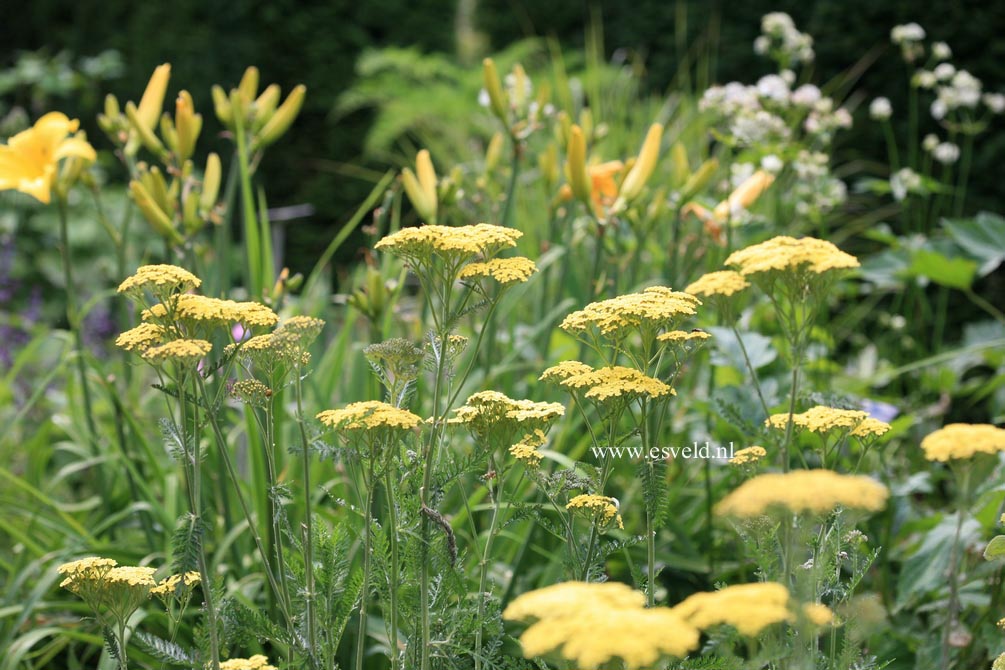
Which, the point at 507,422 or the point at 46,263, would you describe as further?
the point at 46,263

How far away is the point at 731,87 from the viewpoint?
2293 millimetres

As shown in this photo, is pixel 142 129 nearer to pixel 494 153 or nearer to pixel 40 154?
pixel 40 154

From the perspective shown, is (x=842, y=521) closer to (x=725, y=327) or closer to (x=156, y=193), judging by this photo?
(x=725, y=327)

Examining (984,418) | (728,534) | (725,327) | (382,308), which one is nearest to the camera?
(382,308)

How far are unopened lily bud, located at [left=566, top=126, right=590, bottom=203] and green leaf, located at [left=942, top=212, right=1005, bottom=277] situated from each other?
1.03 m

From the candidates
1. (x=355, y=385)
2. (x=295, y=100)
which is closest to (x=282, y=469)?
(x=355, y=385)

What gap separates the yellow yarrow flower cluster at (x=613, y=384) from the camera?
3.53 feet

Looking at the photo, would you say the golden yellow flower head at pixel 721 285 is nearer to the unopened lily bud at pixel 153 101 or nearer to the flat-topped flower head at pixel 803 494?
the flat-topped flower head at pixel 803 494

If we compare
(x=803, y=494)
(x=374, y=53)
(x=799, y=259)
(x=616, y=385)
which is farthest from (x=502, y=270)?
(x=374, y=53)

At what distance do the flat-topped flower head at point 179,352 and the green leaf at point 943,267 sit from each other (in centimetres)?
185

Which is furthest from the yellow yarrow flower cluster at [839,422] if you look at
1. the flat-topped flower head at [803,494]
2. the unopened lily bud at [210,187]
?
the unopened lily bud at [210,187]

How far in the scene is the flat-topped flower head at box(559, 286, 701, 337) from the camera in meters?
1.08

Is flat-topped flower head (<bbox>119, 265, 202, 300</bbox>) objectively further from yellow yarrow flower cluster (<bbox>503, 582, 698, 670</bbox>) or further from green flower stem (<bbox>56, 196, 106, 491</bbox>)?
green flower stem (<bbox>56, 196, 106, 491</bbox>)

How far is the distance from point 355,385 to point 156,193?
64 cm
